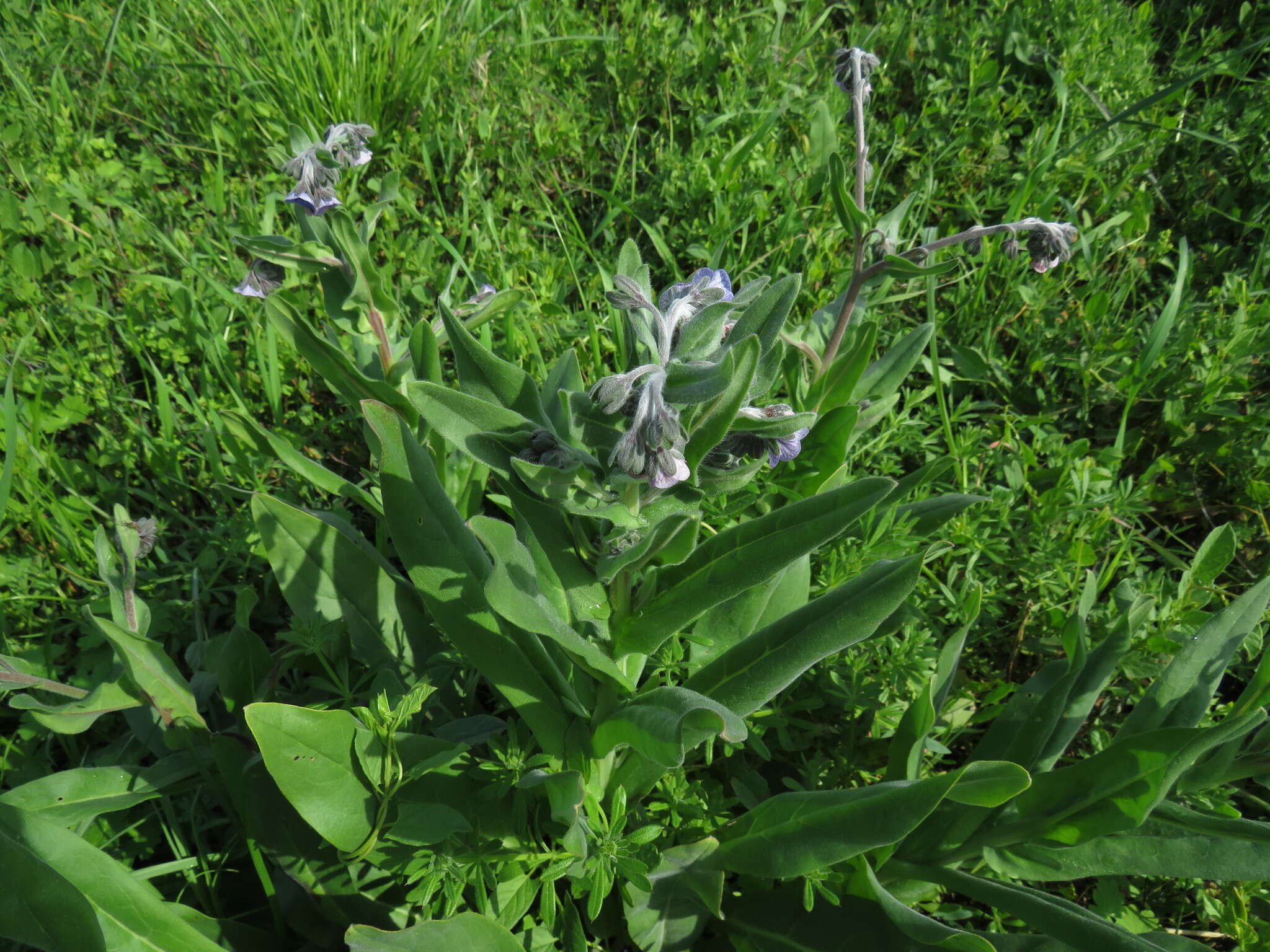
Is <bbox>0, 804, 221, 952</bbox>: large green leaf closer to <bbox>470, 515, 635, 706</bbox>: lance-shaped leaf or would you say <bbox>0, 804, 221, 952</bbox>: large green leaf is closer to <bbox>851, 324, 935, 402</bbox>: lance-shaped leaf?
<bbox>470, 515, 635, 706</bbox>: lance-shaped leaf

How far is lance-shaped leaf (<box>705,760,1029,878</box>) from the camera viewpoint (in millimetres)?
1647

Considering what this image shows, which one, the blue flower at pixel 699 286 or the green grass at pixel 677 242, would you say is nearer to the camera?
the blue flower at pixel 699 286

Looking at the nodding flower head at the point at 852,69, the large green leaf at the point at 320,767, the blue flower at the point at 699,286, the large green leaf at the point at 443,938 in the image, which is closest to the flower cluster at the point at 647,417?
the blue flower at the point at 699,286

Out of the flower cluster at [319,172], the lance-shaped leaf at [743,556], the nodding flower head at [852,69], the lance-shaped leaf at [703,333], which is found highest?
the nodding flower head at [852,69]

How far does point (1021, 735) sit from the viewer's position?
2098 millimetres

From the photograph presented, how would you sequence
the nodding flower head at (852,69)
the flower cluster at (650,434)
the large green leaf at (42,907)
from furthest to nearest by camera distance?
the nodding flower head at (852,69) → the large green leaf at (42,907) → the flower cluster at (650,434)

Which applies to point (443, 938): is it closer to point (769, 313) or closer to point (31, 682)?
point (31, 682)

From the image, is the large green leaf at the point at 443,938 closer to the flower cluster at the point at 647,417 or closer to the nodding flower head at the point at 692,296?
the flower cluster at the point at 647,417

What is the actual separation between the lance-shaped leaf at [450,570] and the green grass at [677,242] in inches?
24.9

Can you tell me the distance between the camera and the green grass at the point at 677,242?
2793 mm

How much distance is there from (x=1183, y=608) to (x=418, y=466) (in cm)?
222

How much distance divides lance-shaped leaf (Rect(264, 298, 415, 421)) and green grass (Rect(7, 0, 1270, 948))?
0.59m

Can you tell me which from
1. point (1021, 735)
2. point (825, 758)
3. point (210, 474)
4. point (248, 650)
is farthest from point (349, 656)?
point (1021, 735)

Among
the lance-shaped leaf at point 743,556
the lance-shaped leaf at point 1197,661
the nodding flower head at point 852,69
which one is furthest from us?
the nodding flower head at point 852,69
